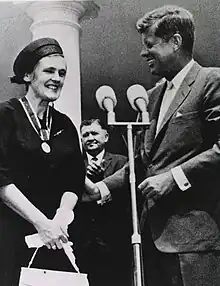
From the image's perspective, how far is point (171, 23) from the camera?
6.84 feet

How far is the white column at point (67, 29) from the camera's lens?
2.12 metres

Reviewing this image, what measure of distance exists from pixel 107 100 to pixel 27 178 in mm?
383

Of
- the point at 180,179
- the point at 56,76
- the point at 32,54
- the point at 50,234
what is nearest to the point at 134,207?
the point at 180,179

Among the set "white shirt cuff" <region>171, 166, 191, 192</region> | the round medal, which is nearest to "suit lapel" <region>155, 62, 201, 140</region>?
"white shirt cuff" <region>171, 166, 191, 192</region>

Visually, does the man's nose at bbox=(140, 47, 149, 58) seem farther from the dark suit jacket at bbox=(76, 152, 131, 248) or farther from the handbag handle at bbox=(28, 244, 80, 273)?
the handbag handle at bbox=(28, 244, 80, 273)

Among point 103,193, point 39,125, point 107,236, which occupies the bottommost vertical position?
point 107,236

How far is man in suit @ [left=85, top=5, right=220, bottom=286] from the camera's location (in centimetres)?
192

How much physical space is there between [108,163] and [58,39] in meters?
0.48

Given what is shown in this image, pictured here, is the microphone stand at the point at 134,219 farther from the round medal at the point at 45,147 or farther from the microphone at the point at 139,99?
the round medal at the point at 45,147

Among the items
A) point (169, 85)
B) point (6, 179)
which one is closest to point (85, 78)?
point (169, 85)

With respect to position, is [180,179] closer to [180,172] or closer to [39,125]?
[180,172]

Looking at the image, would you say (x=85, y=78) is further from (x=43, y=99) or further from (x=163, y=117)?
(x=163, y=117)

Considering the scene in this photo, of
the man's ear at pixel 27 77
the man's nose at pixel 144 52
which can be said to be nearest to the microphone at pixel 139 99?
the man's nose at pixel 144 52

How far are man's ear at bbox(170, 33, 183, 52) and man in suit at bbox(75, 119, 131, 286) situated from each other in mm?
371
